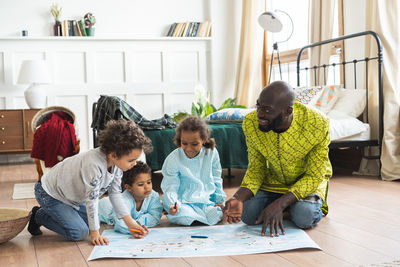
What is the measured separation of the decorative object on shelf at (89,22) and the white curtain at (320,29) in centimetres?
262

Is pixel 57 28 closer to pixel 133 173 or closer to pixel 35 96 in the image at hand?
pixel 35 96

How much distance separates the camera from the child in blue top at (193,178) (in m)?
2.42

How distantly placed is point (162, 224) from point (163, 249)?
1.63 ft

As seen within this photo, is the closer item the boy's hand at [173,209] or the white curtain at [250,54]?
the boy's hand at [173,209]

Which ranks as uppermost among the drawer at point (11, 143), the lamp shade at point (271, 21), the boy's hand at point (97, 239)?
the lamp shade at point (271, 21)

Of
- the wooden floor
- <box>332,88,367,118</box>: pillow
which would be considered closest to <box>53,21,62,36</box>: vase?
<box>332,88,367,118</box>: pillow

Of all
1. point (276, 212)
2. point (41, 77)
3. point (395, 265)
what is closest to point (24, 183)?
point (41, 77)

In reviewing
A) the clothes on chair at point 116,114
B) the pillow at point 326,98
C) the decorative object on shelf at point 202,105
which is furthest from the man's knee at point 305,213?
the decorative object on shelf at point 202,105

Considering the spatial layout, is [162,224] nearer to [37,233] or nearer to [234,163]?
[37,233]

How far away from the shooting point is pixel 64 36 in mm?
5926

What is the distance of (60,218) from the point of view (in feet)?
7.17

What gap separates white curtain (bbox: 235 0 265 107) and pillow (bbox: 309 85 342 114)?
189cm

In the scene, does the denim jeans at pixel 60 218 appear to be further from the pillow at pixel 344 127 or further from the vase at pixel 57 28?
the vase at pixel 57 28

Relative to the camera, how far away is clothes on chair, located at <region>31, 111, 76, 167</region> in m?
3.88
